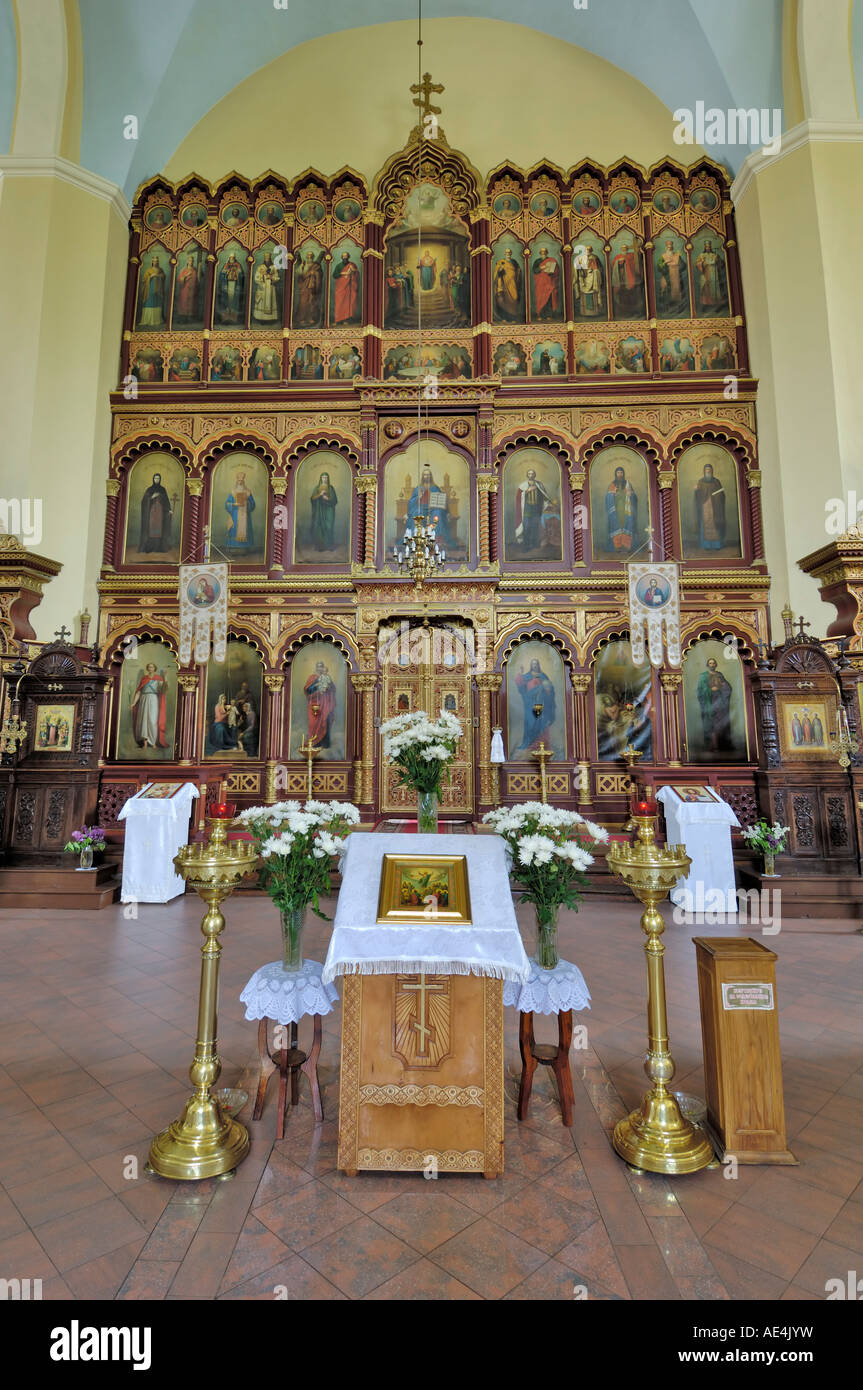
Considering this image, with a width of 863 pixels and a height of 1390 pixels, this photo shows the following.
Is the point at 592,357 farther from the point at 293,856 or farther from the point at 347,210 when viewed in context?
the point at 293,856

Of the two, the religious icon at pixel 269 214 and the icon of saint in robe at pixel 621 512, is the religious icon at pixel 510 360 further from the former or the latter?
the religious icon at pixel 269 214

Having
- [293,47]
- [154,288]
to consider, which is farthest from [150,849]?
[293,47]

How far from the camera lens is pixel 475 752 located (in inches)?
430

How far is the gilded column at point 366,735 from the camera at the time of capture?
1078 cm

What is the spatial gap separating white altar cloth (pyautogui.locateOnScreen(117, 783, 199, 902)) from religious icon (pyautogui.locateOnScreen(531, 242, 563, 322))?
1077 centimetres

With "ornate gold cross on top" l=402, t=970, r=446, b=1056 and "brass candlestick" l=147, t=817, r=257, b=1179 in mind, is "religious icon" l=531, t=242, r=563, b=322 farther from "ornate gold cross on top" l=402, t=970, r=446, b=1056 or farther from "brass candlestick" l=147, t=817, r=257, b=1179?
"ornate gold cross on top" l=402, t=970, r=446, b=1056

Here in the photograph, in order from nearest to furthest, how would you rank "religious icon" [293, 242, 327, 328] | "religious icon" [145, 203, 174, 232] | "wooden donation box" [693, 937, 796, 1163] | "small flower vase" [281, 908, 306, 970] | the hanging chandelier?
"wooden donation box" [693, 937, 796, 1163] → "small flower vase" [281, 908, 306, 970] → the hanging chandelier → "religious icon" [293, 242, 327, 328] → "religious icon" [145, 203, 174, 232]

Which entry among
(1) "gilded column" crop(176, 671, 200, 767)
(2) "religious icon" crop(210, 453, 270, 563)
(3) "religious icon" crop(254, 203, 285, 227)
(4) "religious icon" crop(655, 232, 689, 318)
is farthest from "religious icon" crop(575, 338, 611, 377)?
(1) "gilded column" crop(176, 671, 200, 767)

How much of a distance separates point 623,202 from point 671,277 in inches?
70.4

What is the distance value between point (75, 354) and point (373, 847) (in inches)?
453

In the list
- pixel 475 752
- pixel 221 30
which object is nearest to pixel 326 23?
pixel 221 30

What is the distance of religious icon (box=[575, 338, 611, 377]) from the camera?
465 inches

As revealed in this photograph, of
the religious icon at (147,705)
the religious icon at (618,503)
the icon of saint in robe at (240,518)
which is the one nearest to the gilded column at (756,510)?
the religious icon at (618,503)

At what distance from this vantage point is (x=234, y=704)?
11.4 meters
